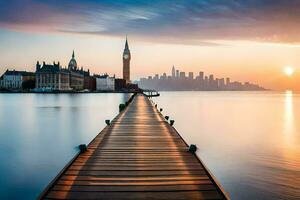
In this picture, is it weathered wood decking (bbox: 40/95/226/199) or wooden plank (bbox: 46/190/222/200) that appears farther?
weathered wood decking (bbox: 40/95/226/199)

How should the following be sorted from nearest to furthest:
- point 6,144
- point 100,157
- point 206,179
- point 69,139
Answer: point 206,179
point 100,157
point 6,144
point 69,139

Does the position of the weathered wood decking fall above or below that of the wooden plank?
above

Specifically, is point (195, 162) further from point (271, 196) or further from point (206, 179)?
A: point (271, 196)

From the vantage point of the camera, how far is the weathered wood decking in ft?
26.9

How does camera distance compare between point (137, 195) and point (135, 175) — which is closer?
point (137, 195)

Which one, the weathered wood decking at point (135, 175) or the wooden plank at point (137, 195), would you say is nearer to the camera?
the wooden plank at point (137, 195)

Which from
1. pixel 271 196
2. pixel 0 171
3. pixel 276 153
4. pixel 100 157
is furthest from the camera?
pixel 276 153

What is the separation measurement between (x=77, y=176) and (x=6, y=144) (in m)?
22.2

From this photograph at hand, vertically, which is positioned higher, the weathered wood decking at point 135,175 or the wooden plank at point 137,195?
the weathered wood decking at point 135,175

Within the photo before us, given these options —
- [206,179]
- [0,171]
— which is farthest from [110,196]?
[0,171]

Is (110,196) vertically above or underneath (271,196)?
above

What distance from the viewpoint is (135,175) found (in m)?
9.86

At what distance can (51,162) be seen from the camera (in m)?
21.5

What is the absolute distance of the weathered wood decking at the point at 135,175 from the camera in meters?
8.21
